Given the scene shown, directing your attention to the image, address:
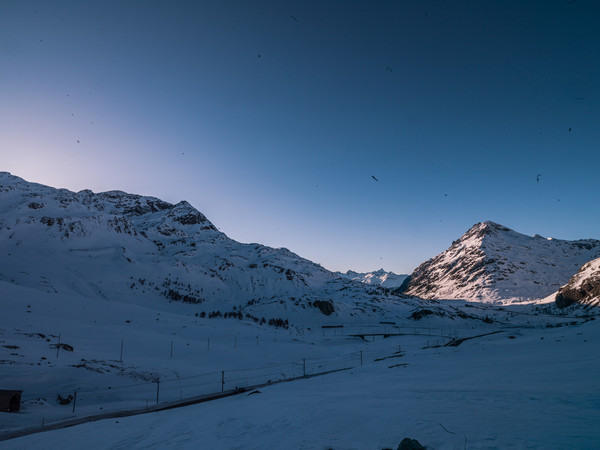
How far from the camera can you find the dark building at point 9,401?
19.6 m

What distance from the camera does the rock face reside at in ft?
387

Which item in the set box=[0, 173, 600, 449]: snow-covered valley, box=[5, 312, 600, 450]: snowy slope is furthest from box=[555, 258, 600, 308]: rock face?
box=[5, 312, 600, 450]: snowy slope

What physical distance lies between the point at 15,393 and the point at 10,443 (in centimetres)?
832

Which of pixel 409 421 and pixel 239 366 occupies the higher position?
pixel 409 421

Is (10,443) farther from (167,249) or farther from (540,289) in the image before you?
(540,289)

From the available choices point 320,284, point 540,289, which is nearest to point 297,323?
point 320,284

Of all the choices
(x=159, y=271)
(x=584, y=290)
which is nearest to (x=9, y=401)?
(x=159, y=271)

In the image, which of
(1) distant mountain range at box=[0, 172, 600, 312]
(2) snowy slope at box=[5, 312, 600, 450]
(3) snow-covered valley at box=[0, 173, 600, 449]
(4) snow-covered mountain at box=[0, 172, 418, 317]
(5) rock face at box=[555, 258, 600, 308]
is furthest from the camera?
(5) rock face at box=[555, 258, 600, 308]

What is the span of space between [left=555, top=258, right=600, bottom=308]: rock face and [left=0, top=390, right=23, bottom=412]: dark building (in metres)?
152

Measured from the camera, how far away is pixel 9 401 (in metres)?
20.1

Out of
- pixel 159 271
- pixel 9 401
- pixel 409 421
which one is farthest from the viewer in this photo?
pixel 159 271

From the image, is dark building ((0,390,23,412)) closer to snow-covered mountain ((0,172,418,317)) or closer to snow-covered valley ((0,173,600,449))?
snow-covered valley ((0,173,600,449))

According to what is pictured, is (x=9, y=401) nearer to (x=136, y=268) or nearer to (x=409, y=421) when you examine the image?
(x=409, y=421)

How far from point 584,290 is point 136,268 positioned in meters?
169
